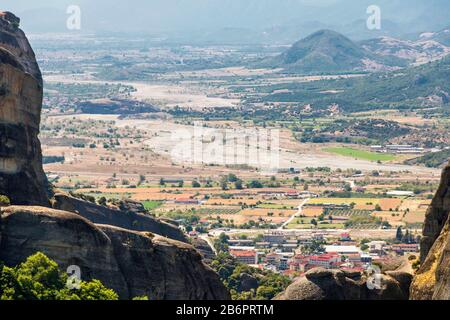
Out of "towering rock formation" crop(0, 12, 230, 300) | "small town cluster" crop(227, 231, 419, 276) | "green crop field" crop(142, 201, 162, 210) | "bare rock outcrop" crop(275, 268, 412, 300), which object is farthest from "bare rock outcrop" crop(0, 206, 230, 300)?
"green crop field" crop(142, 201, 162, 210)

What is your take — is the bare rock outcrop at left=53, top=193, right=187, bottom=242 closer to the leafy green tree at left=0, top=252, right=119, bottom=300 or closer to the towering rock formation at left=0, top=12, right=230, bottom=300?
the towering rock formation at left=0, top=12, right=230, bottom=300

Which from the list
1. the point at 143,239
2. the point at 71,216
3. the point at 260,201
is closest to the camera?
the point at 71,216

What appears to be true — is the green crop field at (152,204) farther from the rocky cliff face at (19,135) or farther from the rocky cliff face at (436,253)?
the rocky cliff face at (436,253)

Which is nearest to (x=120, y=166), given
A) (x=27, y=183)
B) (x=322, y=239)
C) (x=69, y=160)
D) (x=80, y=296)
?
(x=69, y=160)

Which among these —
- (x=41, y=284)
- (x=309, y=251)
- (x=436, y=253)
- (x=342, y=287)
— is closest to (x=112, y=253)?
(x=41, y=284)

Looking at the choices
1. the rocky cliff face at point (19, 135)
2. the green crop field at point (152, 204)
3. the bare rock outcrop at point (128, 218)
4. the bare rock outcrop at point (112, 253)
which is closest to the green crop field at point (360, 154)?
the green crop field at point (152, 204)
